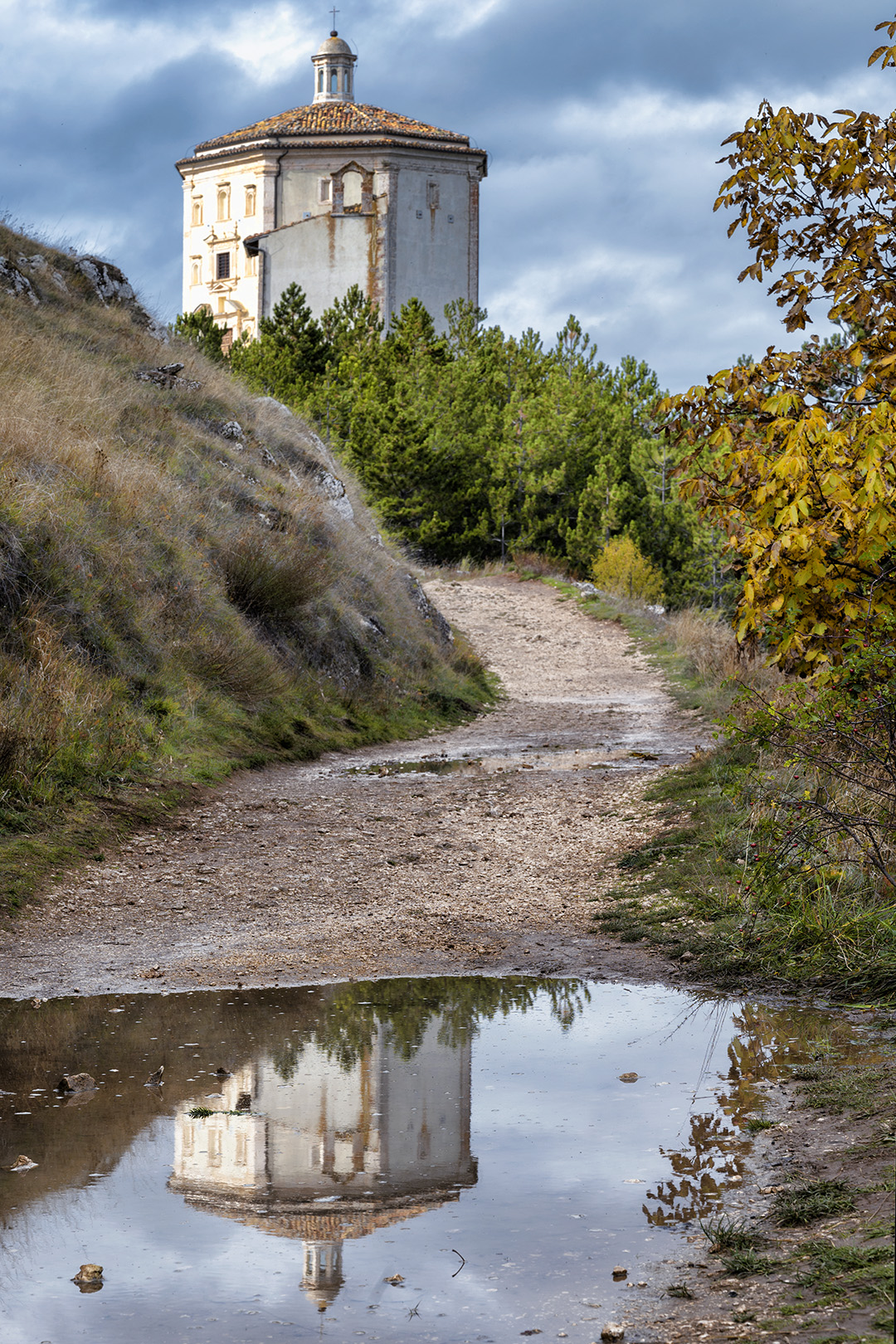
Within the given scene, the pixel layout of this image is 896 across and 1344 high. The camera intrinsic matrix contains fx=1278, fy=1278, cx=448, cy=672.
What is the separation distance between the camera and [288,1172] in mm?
3693

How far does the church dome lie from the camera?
63000 mm

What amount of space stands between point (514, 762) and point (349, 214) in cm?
4638

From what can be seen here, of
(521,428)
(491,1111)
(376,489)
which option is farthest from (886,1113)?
(521,428)

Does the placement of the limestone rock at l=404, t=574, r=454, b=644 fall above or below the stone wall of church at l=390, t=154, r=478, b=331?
below

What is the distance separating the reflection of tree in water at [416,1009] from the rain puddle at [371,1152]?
2 centimetres

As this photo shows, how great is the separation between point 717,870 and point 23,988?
147 inches

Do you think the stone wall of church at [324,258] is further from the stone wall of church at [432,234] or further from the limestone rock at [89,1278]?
the limestone rock at [89,1278]

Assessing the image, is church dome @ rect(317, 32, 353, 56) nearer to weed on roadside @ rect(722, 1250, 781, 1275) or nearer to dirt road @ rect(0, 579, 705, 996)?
dirt road @ rect(0, 579, 705, 996)

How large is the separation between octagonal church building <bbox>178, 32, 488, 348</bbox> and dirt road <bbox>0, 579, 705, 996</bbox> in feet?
145

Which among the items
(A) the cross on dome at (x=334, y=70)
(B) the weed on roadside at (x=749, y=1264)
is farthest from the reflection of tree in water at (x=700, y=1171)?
(A) the cross on dome at (x=334, y=70)

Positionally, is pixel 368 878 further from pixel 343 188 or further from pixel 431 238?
pixel 343 188

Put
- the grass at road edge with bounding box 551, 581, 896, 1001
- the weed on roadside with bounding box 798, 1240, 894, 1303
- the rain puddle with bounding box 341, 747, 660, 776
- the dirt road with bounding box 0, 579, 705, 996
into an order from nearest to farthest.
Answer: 1. the weed on roadside with bounding box 798, 1240, 894, 1303
2. the grass at road edge with bounding box 551, 581, 896, 1001
3. the dirt road with bounding box 0, 579, 705, 996
4. the rain puddle with bounding box 341, 747, 660, 776

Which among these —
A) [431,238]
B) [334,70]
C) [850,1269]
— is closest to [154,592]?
[850,1269]

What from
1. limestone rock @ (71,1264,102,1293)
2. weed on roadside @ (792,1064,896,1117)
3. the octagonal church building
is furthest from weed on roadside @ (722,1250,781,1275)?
the octagonal church building
